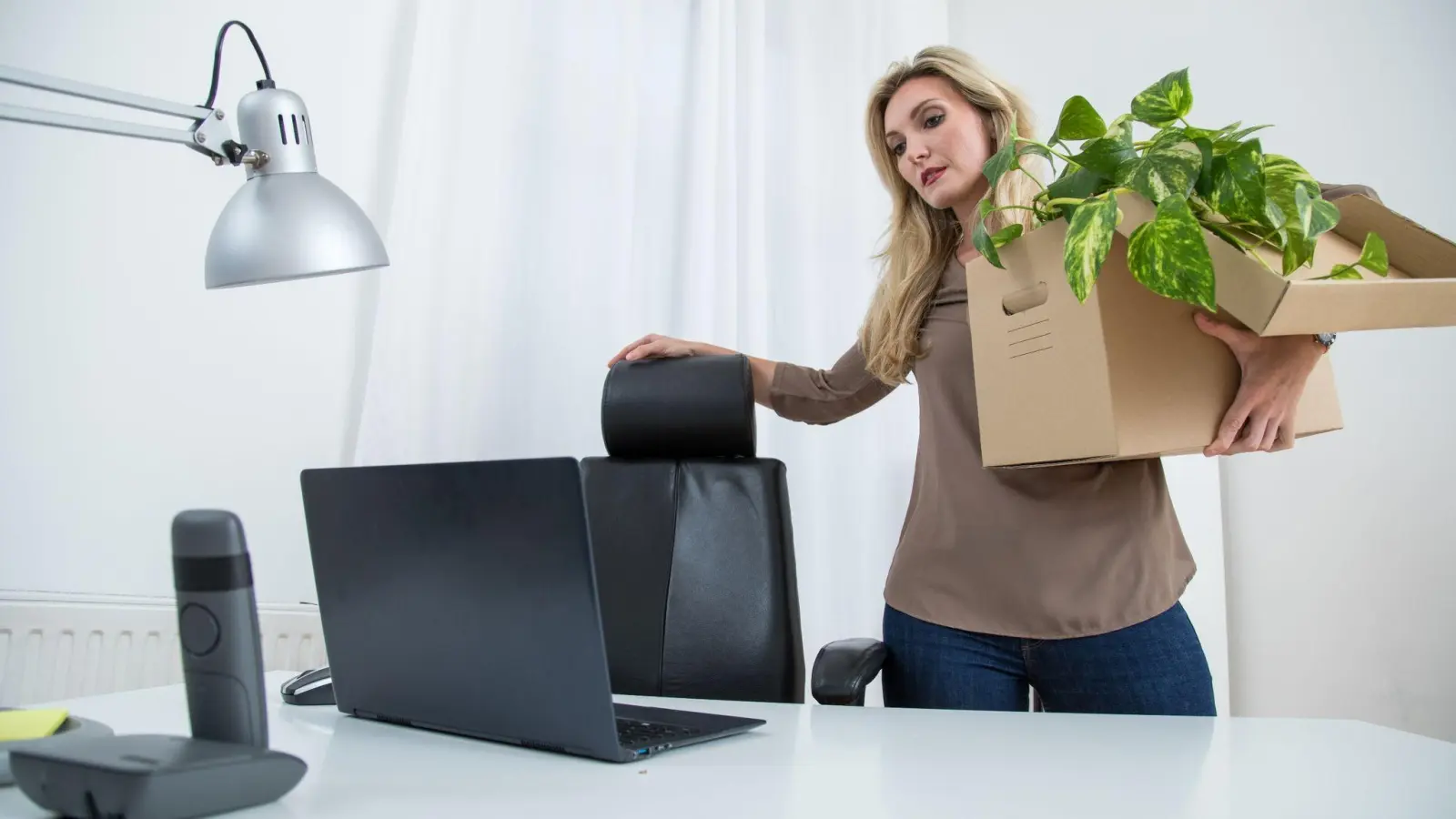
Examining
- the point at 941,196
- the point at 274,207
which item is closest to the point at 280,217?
the point at 274,207

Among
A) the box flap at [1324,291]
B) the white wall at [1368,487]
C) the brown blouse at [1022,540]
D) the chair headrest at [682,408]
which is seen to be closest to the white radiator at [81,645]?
the chair headrest at [682,408]

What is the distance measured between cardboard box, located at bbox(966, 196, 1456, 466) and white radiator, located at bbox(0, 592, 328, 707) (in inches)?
50.3

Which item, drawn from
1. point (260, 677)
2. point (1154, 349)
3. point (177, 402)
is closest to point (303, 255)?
point (260, 677)

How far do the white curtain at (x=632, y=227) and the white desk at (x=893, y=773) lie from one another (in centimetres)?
90

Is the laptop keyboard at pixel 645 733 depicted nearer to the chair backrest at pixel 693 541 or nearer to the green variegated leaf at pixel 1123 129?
the chair backrest at pixel 693 541

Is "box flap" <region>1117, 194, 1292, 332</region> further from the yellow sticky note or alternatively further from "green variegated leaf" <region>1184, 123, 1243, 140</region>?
the yellow sticky note

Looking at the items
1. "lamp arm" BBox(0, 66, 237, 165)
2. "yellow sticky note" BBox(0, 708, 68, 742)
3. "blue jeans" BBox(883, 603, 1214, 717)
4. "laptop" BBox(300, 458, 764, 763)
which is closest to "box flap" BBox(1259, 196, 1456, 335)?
"blue jeans" BBox(883, 603, 1214, 717)

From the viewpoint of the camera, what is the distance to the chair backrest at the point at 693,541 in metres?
1.62

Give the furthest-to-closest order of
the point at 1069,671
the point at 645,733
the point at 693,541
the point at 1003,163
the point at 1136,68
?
the point at 1136,68 → the point at 693,541 → the point at 1069,671 → the point at 1003,163 → the point at 645,733

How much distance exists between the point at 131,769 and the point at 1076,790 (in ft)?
2.35

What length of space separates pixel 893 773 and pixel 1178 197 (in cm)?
66

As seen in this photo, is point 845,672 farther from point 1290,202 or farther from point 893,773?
point 1290,202

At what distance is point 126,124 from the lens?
982 mm

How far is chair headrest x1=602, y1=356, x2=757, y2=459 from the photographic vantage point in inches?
65.4
